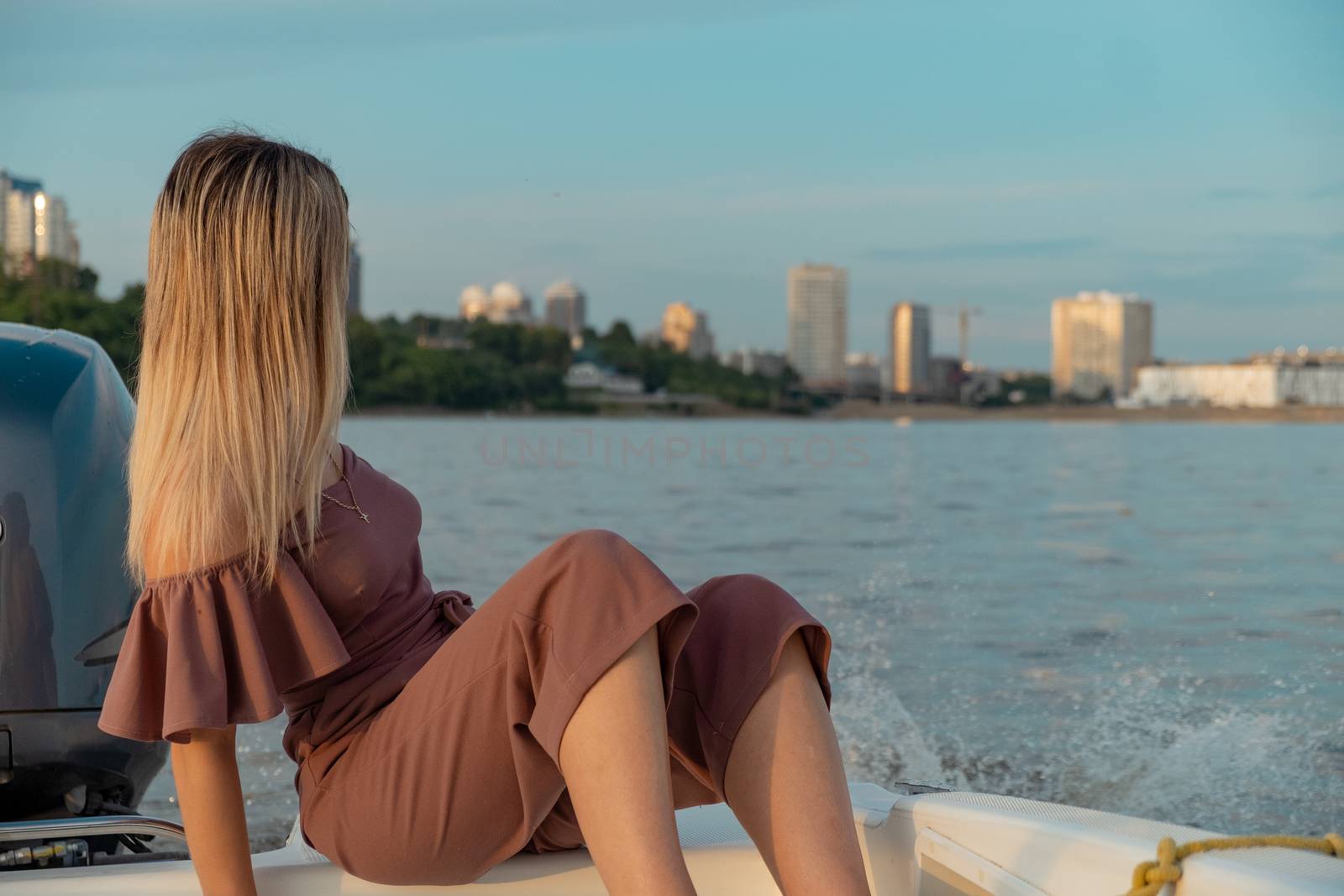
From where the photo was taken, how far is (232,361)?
1.08m

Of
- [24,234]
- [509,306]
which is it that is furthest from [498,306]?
[24,234]

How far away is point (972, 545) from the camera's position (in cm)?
848

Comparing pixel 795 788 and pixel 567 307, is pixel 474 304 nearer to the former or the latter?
pixel 567 307

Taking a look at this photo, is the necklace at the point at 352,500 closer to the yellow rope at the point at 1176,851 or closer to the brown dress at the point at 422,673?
the brown dress at the point at 422,673

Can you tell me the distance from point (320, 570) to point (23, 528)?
1.90 ft

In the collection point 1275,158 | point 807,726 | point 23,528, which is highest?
point 1275,158

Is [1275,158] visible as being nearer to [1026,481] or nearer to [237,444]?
[1026,481]

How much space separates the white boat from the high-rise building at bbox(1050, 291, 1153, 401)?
59.5 metres

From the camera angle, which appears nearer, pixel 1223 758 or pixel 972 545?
pixel 1223 758

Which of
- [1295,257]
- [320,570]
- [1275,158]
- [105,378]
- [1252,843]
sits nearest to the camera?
[1252,843]

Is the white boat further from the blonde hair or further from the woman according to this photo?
the blonde hair

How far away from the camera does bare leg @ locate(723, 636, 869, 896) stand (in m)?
1.01

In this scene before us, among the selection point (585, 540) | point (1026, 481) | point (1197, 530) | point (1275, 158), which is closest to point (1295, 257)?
point (1275, 158)

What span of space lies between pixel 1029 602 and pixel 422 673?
5221 millimetres
